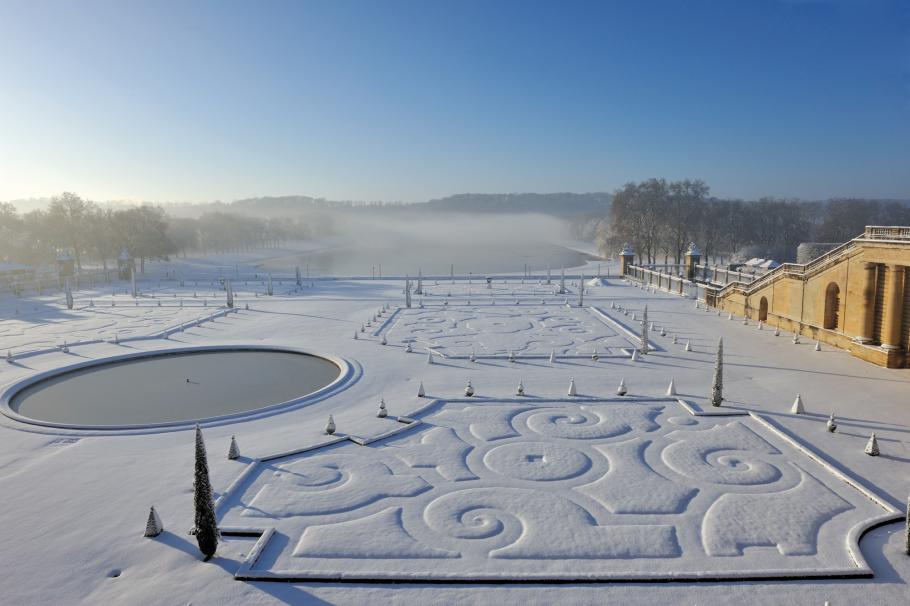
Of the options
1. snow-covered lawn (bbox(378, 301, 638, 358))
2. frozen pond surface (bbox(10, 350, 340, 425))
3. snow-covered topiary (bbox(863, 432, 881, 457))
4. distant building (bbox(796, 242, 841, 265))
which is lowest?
frozen pond surface (bbox(10, 350, 340, 425))

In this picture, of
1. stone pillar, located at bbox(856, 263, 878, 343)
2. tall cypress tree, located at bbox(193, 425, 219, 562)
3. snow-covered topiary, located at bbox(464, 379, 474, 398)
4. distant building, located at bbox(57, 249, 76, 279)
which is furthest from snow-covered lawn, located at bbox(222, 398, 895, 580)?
distant building, located at bbox(57, 249, 76, 279)

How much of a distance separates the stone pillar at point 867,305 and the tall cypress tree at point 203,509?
89.1 feet

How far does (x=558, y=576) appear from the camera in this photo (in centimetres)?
948

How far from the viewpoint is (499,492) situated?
12570 mm

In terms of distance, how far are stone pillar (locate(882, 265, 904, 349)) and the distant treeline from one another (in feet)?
170

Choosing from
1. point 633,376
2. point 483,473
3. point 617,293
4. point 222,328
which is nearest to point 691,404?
point 633,376

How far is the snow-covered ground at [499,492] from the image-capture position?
31.1 feet

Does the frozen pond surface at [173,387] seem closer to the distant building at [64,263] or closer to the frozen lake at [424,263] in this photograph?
the distant building at [64,263]

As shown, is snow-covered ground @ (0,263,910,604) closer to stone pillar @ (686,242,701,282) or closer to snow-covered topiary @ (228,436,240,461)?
snow-covered topiary @ (228,436,240,461)

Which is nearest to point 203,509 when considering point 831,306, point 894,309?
point 894,309

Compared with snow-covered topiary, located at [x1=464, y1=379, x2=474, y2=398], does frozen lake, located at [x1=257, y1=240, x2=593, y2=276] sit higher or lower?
higher

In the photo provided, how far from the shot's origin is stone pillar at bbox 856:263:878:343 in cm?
2489

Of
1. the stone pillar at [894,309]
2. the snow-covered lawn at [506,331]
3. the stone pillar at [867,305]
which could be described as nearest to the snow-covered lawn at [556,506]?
the snow-covered lawn at [506,331]

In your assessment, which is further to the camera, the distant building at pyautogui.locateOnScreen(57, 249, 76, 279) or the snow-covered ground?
the distant building at pyautogui.locateOnScreen(57, 249, 76, 279)
